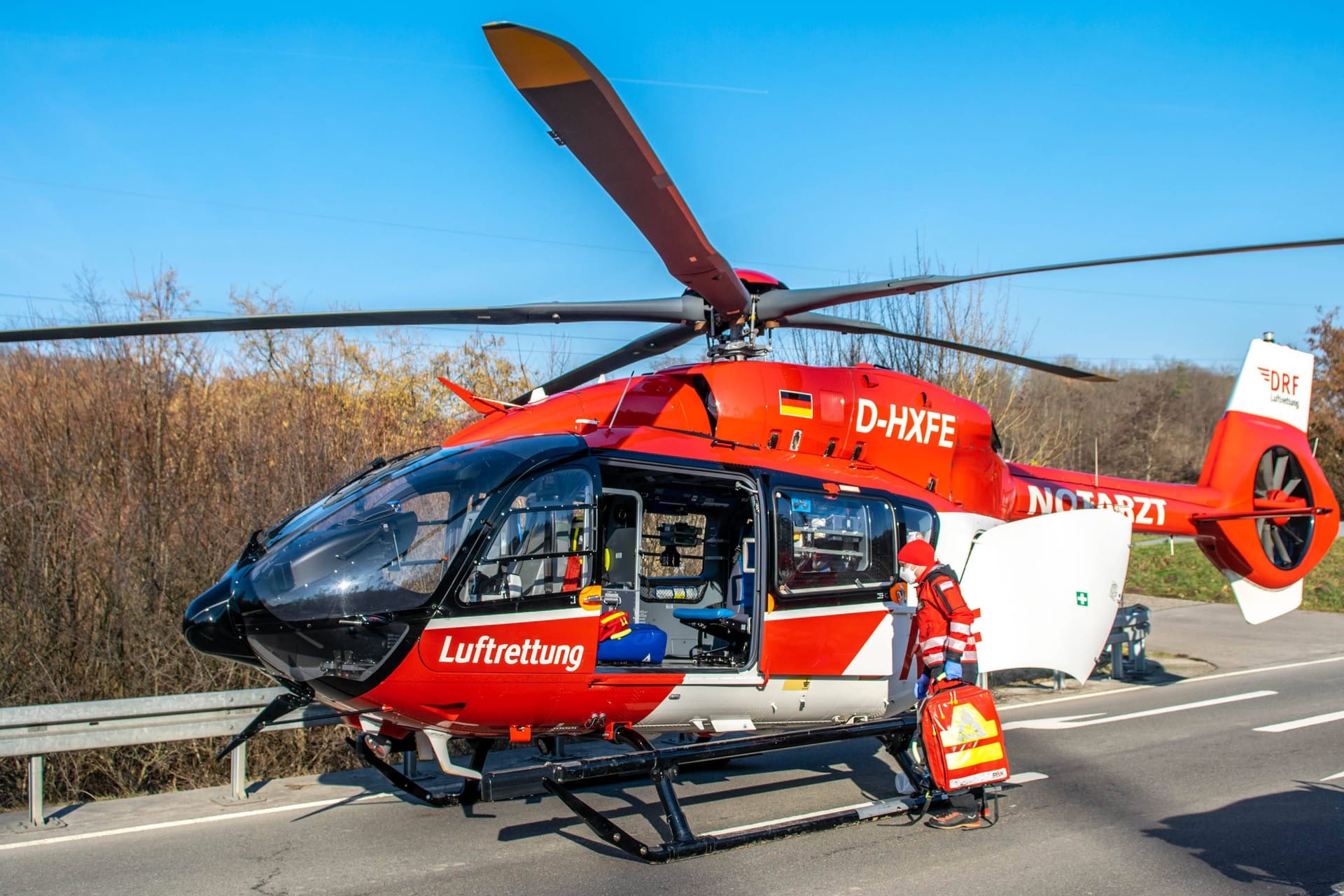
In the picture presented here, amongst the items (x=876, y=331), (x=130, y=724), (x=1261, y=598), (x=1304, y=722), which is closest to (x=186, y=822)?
(x=130, y=724)

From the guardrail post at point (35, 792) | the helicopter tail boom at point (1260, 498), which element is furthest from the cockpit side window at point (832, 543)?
the guardrail post at point (35, 792)

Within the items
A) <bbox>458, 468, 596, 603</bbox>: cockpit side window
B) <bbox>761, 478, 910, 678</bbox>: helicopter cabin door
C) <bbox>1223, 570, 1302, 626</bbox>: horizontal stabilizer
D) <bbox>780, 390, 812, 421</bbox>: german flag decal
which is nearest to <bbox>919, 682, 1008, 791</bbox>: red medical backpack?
<bbox>761, 478, 910, 678</bbox>: helicopter cabin door

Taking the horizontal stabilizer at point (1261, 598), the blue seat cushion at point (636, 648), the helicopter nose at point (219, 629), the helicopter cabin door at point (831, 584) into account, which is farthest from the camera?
the horizontal stabilizer at point (1261, 598)

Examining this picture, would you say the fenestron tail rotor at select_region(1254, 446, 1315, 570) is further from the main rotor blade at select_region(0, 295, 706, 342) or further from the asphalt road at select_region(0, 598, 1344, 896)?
the main rotor blade at select_region(0, 295, 706, 342)

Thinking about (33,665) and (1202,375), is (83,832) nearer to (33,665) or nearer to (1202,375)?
(33,665)

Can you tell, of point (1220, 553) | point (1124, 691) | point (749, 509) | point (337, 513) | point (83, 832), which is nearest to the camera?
point (337, 513)

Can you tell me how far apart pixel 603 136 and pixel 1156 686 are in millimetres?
10725

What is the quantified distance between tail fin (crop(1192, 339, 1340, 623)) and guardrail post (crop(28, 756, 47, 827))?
10.5 m

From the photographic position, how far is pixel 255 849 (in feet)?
19.6

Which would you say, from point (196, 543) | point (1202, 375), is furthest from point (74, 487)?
point (1202, 375)

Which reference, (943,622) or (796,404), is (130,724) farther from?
(943,622)

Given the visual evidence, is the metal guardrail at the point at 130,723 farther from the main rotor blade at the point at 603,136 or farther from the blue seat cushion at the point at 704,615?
the main rotor blade at the point at 603,136

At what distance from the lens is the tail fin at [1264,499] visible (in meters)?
10.8

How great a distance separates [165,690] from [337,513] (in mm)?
5835
